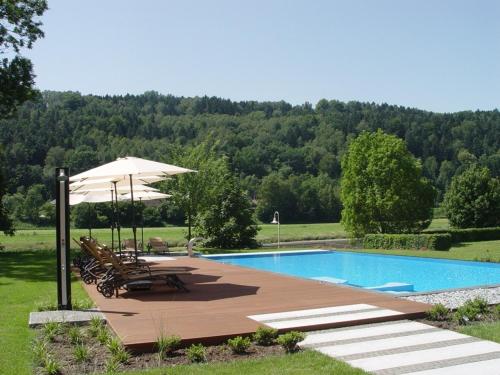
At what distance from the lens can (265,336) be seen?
648cm

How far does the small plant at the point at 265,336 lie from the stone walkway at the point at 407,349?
374 millimetres

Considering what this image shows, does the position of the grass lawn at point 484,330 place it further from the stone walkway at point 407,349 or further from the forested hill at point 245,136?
the forested hill at point 245,136

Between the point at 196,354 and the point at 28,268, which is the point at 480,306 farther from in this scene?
the point at 28,268

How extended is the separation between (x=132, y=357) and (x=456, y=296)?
6337 mm

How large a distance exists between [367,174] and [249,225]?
8599 mm

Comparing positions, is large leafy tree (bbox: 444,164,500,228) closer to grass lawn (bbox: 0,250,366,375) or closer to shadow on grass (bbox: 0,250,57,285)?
shadow on grass (bbox: 0,250,57,285)

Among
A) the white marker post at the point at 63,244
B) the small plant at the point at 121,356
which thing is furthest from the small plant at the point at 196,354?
the white marker post at the point at 63,244

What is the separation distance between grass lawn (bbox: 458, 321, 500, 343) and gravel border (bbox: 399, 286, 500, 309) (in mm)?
1152

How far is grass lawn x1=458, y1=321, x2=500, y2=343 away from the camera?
6805mm

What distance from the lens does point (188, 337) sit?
6.65 m

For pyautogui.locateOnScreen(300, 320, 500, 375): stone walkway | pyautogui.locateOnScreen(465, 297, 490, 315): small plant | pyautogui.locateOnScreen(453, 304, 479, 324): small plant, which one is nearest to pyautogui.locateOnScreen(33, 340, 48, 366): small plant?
pyautogui.locateOnScreen(300, 320, 500, 375): stone walkway

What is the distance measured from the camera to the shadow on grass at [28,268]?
45.4 feet

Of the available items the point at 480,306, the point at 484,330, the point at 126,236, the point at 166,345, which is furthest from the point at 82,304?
the point at 126,236

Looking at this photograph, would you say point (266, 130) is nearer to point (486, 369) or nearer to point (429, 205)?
point (429, 205)
